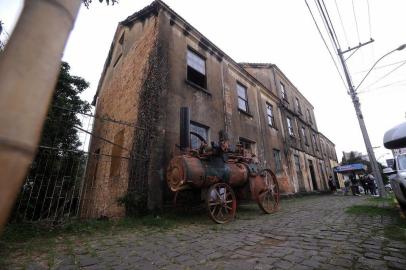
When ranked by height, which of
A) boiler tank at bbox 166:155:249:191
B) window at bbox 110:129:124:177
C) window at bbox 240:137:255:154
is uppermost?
window at bbox 240:137:255:154

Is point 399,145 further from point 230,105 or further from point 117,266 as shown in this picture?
point 230,105

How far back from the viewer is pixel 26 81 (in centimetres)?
49

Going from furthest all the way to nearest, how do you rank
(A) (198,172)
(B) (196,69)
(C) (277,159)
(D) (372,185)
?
(D) (372,185) < (C) (277,159) < (B) (196,69) < (A) (198,172)

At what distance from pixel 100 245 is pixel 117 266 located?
102 cm

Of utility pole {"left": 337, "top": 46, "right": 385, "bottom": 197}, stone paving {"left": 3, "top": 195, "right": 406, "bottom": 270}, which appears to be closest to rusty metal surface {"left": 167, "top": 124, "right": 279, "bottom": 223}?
stone paving {"left": 3, "top": 195, "right": 406, "bottom": 270}

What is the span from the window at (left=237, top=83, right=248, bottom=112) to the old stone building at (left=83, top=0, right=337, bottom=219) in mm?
59

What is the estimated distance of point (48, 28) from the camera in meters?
0.57

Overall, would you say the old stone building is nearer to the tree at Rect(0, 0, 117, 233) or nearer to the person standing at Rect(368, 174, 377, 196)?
the person standing at Rect(368, 174, 377, 196)

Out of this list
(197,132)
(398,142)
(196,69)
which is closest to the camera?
(398,142)

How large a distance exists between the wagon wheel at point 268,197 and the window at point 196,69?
476 cm

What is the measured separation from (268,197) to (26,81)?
7.50 m

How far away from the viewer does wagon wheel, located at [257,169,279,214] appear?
667 cm

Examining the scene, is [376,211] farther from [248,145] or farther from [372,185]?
[372,185]

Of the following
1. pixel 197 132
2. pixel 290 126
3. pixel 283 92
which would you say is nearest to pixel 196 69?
pixel 197 132
